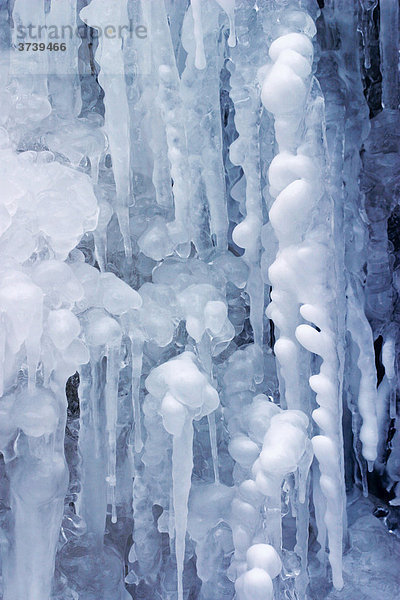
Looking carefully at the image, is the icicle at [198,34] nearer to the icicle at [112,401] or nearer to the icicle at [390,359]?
the icicle at [112,401]

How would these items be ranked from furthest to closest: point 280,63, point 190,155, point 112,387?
point 190,155, point 112,387, point 280,63

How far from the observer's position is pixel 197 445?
1964 mm

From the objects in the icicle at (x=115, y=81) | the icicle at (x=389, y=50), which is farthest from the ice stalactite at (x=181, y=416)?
the icicle at (x=389, y=50)

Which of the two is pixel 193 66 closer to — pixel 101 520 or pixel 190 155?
pixel 190 155

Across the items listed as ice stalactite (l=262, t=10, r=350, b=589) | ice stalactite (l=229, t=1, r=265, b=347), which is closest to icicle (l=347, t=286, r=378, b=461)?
ice stalactite (l=262, t=10, r=350, b=589)

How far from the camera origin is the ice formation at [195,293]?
169 centimetres

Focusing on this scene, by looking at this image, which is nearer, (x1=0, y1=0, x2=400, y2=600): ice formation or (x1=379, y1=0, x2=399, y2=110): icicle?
(x1=0, y1=0, x2=400, y2=600): ice formation

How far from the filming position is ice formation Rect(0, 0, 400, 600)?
169 centimetres

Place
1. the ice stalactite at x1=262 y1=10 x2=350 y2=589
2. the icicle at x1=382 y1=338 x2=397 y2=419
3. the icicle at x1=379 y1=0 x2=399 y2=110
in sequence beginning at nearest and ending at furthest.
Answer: the ice stalactite at x1=262 y1=10 x2=350 y2=589 < the icicle at x1=379 y1=0 x2=399 y2=110 < the icicle at x1=382 y1=338 x2=397 y2=419

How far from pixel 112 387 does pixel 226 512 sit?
17.5 inches

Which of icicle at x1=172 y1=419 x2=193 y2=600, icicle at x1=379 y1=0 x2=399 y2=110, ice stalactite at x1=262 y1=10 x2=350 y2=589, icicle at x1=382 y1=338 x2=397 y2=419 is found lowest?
icicle at x1=172 y1=419 x2=193 y2=600

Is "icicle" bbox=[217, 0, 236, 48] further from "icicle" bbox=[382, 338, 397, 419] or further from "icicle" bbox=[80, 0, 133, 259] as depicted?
"icicle" bbox=[382, 338, 397, 419]

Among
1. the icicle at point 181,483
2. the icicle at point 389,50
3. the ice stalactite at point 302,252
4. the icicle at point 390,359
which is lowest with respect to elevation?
the icicle at point 181,483

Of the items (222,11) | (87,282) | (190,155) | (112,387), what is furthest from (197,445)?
(222,11)
